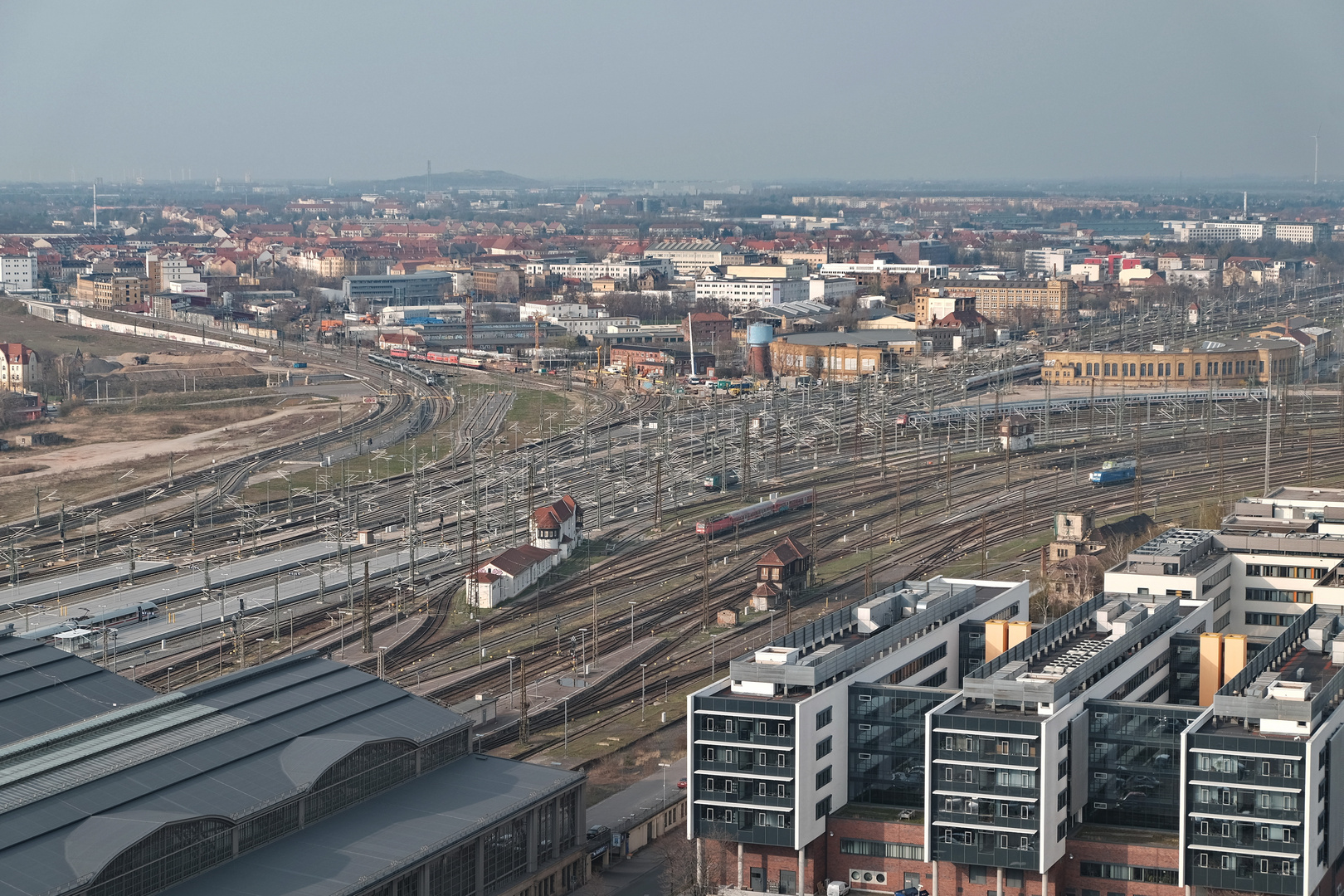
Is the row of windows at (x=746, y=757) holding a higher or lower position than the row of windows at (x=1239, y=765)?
lower

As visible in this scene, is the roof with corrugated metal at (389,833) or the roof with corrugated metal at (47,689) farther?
the roof with corrugated metal at (47,689)

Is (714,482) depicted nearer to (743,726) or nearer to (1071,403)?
(1071,403)

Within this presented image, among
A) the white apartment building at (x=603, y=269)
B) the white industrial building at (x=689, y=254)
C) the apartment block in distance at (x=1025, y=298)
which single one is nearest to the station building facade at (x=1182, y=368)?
the apartment block in distance at (x=1025, y=298)

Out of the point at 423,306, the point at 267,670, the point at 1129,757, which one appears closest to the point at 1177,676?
the point at 1129,757

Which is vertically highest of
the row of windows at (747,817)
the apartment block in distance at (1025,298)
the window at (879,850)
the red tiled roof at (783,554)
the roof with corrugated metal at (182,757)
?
the apartment block in distance at (1025,298)

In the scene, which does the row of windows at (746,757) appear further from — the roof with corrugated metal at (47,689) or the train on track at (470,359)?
the train on track at (470,359)

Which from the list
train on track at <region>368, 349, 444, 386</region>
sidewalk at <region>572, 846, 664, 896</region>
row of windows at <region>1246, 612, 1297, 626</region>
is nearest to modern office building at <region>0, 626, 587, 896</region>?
sidewalk at <region>572, 846, 664, 896</region>

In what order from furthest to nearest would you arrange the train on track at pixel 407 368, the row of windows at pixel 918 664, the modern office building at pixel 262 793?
the train on track at pixel 407 368 < the row of windows at pixel 918 664 < the modern office building at pixel 262 793

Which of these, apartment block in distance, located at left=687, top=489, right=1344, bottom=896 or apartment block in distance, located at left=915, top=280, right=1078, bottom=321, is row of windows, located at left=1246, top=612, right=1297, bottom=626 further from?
apartment block in distance, located at left=915, top=280, right=1078, bottom=321
